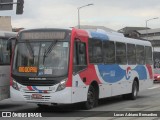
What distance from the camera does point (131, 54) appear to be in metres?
20.2

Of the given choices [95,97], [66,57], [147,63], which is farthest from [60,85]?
[147,63]

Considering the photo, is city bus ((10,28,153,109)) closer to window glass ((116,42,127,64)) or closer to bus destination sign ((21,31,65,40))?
bus destination sign ((21,31,65,40))

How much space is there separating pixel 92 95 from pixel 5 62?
326cm

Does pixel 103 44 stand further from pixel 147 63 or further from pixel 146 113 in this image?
pixel 147 63

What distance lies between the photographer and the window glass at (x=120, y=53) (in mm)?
18422

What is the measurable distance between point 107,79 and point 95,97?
1308mm

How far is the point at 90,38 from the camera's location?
51.8 feet

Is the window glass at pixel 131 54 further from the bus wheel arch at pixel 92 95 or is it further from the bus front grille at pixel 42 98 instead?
the bus front grille at pixel 42 98

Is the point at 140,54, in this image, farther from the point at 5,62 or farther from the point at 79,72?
the point at 5,62

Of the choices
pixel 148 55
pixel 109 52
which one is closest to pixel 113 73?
pixel 109 52

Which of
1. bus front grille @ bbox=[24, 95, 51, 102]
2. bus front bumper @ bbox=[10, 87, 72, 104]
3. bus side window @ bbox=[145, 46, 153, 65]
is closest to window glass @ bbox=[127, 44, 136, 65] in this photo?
bus side window @ bbox=[145, 46, 153, 65]

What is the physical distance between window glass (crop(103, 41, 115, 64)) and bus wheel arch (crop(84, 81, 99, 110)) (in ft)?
4.56

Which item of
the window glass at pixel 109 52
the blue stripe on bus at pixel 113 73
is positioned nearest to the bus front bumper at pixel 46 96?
the blue stripe on bus at pixel 113 73

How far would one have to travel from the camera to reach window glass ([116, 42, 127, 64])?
18422mm
